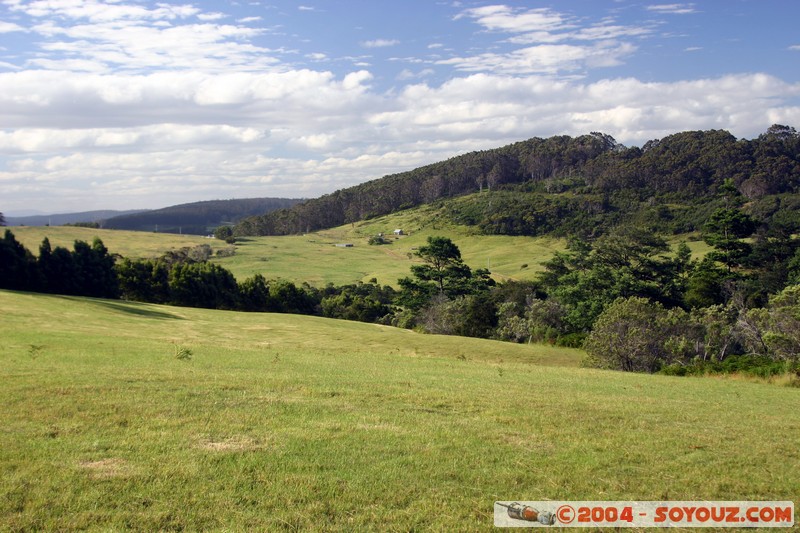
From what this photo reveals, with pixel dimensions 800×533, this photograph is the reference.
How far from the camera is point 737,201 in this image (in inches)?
3388

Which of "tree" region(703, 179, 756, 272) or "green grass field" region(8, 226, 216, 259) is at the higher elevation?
"green grass field" region(8, 226, 216, 259)

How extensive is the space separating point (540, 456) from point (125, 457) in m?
6.55

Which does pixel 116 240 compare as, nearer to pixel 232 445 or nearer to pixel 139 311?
pixel 139 311

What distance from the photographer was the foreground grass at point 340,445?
786 centimetres

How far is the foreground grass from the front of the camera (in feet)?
25.8

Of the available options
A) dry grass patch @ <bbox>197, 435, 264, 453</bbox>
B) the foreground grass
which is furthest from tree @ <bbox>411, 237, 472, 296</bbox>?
dry grass patch @ <bbox>197, 435, 264, 453</bbox>

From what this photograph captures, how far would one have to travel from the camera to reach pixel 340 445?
1046cm

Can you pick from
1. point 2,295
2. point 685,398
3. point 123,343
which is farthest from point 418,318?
point 685,398

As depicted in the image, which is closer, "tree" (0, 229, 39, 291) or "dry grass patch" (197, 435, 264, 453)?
"dry grass patch" (197, 435, 264, 453)

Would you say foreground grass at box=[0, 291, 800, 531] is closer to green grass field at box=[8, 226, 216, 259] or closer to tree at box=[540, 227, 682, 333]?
tree at box=[540, 227, 682, 333]

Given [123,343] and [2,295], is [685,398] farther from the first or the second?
[2,295]

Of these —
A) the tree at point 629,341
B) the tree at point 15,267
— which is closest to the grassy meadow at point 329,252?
the tree at point 15,267

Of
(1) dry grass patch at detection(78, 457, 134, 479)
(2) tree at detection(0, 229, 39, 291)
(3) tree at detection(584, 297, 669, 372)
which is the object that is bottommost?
(3) tree at detection(584, 297, 669, 372)

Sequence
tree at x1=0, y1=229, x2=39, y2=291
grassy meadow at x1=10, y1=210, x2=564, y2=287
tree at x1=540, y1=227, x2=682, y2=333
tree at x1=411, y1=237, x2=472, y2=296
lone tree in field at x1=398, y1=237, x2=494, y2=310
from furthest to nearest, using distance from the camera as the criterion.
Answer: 1. grassy meadow at x1=10, y1=210, x2=564, y2=287
2. tree at x1=411, y1=237, x2=472, y2=296
3. lone tree in field at x1=398, y1=237, x2=494, y2=310
4. tree at x1=540, y1=227, x2=682, y2=333
5. tree at x1=0, y1=229, x2=39, y2=291
